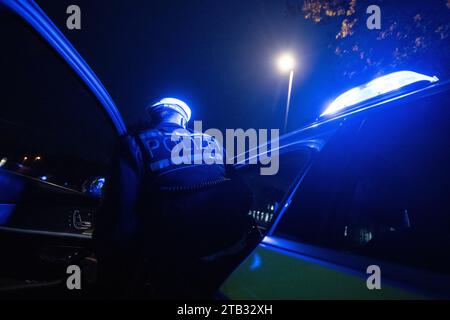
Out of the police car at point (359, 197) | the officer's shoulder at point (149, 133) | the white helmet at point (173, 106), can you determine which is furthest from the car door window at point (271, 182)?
the white helmet at point (173, 106)

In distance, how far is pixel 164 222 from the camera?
6.08 ft

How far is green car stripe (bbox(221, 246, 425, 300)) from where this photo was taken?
2.80 feet

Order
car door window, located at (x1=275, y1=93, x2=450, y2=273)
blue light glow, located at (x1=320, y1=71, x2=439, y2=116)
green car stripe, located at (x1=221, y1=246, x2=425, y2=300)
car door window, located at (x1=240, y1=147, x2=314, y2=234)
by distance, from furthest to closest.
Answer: car door window, located at (x1=240, y1=147, x2=314, y2=234)
blue light glow, located at (x1=320, y1=71, x2=439, y2=116)
car door window, located at (x1=275, y1=93, x2=450, y2=273)
green car stripe, located at (x1=221, y1=246, x2=425, y2=300)

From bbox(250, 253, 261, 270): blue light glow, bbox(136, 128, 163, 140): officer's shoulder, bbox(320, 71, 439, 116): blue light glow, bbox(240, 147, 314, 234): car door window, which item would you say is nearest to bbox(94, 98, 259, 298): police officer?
bbox(136, 128, 163, 140): officer's shoulder

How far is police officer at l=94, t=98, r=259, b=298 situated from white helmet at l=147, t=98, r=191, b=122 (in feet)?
2.02

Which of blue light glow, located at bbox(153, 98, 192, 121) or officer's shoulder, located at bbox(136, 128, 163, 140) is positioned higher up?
blue light glow, located at bbox(153, 98, 192, 121)

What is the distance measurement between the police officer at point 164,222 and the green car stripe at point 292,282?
0.45m

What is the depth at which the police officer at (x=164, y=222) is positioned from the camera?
179 centimetres

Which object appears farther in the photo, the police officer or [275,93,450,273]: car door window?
the police officer

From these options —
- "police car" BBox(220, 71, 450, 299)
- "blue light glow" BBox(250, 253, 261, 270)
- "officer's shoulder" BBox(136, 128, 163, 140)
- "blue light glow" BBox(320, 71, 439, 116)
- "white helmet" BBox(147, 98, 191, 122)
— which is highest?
"white helmet" BBox(147, 98, 191, 122)

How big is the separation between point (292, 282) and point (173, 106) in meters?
2.02

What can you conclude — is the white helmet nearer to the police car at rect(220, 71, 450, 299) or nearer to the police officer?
the police officer

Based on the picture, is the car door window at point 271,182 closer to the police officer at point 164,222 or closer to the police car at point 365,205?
the police car at point 365,205
